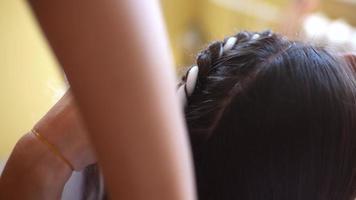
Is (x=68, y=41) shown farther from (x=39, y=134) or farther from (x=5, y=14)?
(x=5, y=14)

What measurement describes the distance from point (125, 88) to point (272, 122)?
0.29 m

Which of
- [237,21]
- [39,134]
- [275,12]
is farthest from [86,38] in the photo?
[237,21]

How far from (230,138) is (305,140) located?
85 millimetres

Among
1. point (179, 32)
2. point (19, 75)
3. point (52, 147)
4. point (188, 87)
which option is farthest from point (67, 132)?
point (179, 32)

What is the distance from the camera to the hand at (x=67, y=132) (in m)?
0.45

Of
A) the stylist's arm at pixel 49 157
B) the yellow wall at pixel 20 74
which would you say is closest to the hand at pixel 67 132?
the stylist's arm at pixel 49 157

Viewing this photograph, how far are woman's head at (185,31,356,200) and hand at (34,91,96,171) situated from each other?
0.49 ft

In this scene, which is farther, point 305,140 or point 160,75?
point 305,140

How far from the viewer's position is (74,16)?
0.87 feet

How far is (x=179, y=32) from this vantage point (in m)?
2.40

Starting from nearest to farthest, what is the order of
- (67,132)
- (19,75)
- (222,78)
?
(67,132), (222,78), (19,75)

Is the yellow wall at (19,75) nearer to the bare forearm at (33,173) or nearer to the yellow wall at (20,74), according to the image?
the yellow wall at (20,74)

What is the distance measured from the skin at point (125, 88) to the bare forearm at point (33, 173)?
0.60ft

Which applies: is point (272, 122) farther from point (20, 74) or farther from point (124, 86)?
point (20, 74)
